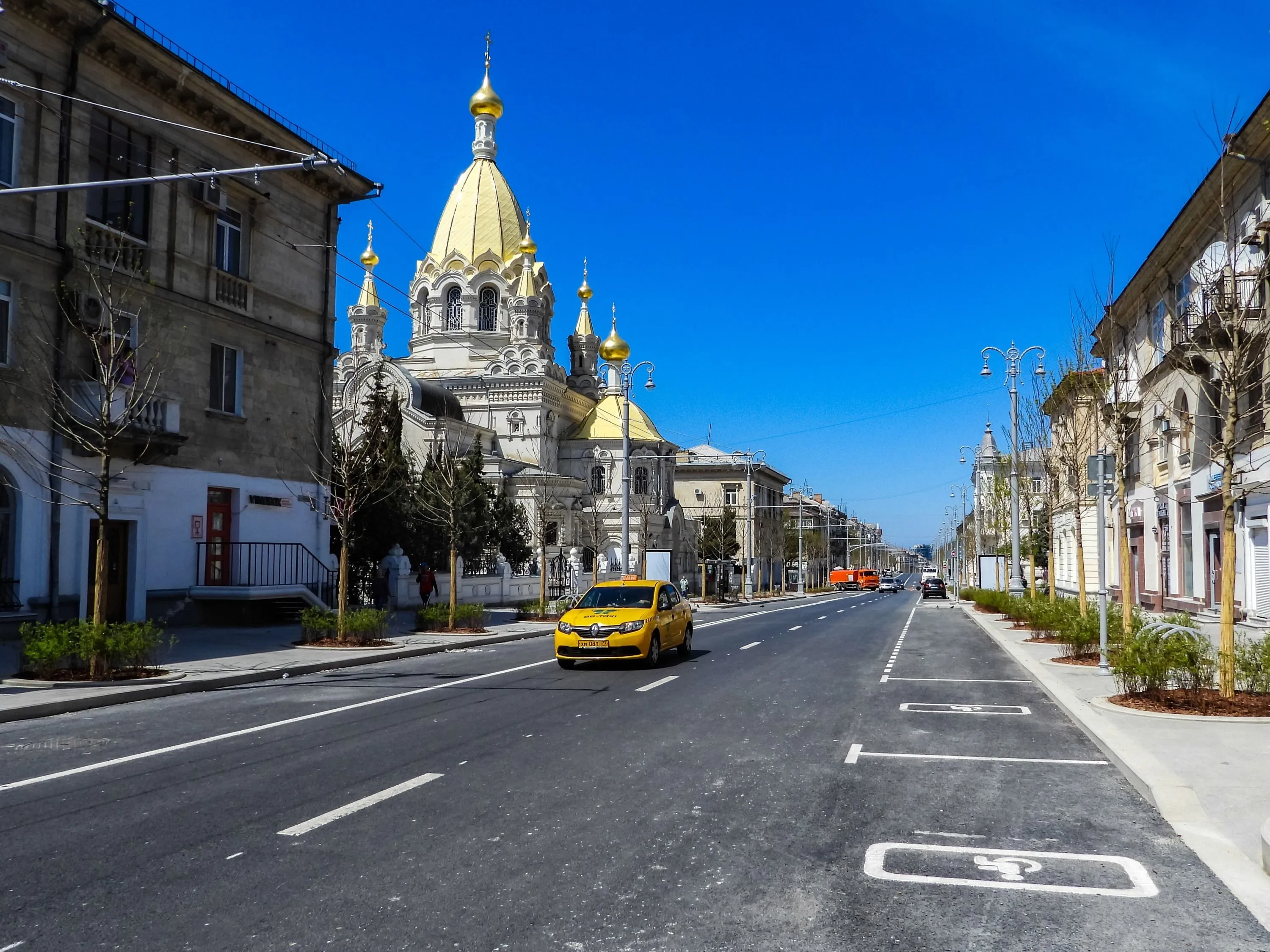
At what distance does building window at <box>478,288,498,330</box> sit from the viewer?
73.3 metres

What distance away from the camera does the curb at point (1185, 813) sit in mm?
5535

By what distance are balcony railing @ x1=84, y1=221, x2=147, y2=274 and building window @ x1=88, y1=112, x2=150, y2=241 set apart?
0.29 meters

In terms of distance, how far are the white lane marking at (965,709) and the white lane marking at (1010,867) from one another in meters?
6.12

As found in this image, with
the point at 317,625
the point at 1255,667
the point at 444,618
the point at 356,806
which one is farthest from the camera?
the point at 444,618

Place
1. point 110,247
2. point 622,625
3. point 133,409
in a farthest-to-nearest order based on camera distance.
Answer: point 110,247
point 133,409
point 622,625

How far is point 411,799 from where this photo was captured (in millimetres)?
7453

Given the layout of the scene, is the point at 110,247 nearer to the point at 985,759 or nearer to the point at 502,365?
the point at 985,759

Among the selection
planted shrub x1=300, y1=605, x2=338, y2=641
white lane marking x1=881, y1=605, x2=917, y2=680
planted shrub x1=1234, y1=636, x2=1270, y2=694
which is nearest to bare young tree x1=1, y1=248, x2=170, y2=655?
planted shrub x1=300, y1=605, x2=338, y2=641

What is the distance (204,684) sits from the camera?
14688mm

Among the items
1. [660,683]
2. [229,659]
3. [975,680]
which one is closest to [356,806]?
[660,683]

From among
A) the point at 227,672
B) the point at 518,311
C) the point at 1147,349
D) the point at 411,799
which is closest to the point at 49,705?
the point at 227,672

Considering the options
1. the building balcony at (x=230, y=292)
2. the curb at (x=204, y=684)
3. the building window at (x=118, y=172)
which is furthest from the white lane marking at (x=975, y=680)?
the building window at (x=118, y=172)

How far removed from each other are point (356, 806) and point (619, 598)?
37.9 feet

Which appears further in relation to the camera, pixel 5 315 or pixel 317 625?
pixel 317 625
